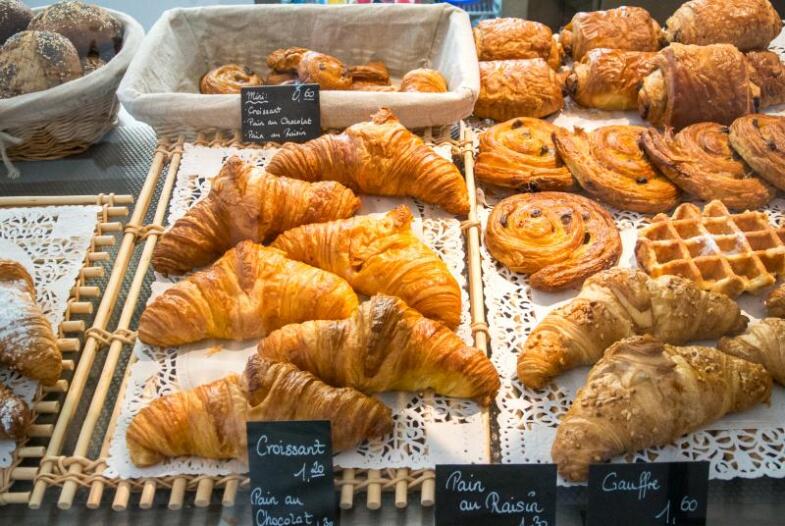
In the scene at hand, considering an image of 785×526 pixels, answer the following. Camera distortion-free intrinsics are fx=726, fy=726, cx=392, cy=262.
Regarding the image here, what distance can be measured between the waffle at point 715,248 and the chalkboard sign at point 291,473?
112cm

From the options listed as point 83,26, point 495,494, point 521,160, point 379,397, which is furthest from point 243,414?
point 83,26

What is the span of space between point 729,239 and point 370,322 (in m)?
1.17

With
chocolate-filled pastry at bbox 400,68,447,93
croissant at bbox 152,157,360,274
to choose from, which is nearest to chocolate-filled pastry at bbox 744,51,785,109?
chocolate-filled pastry at bbox 400,68,447,93

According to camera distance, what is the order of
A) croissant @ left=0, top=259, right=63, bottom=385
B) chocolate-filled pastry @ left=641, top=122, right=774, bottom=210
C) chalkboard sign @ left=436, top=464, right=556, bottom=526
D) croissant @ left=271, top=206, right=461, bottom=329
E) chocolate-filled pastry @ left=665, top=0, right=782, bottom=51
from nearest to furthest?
chalkboard sign @ left=436, top=464, right=556, bottom=526 < croissant @ left=0, top=259, right=63, bottom=385 < croissant @ left=271, top=206, right=461, bottom=329 < chocolate-filled pastry @ left=641, top=122, right=774, bottom=210 < chocolate-filled pastry @ left=665, top=0, right=782, bottom=51

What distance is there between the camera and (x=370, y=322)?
1666mm

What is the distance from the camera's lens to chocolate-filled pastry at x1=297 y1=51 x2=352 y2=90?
8.89 feet

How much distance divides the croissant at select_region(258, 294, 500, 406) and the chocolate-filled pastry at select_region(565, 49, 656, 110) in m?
1.45

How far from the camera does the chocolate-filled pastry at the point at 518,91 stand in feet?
8.95

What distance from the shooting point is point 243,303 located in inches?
73.7

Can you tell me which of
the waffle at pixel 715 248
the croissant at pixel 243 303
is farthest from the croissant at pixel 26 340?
the waffle at pixel 715 248

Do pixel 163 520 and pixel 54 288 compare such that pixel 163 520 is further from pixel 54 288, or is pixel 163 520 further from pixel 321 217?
pixel 321 217

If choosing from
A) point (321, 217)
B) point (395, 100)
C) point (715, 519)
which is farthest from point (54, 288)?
point (715, 519)

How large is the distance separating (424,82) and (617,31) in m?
0.89

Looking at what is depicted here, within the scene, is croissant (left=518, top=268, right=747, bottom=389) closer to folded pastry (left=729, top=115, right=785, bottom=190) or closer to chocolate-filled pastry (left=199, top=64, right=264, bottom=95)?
folded pastry (left=729, top=115, right=785, bottom=190)
